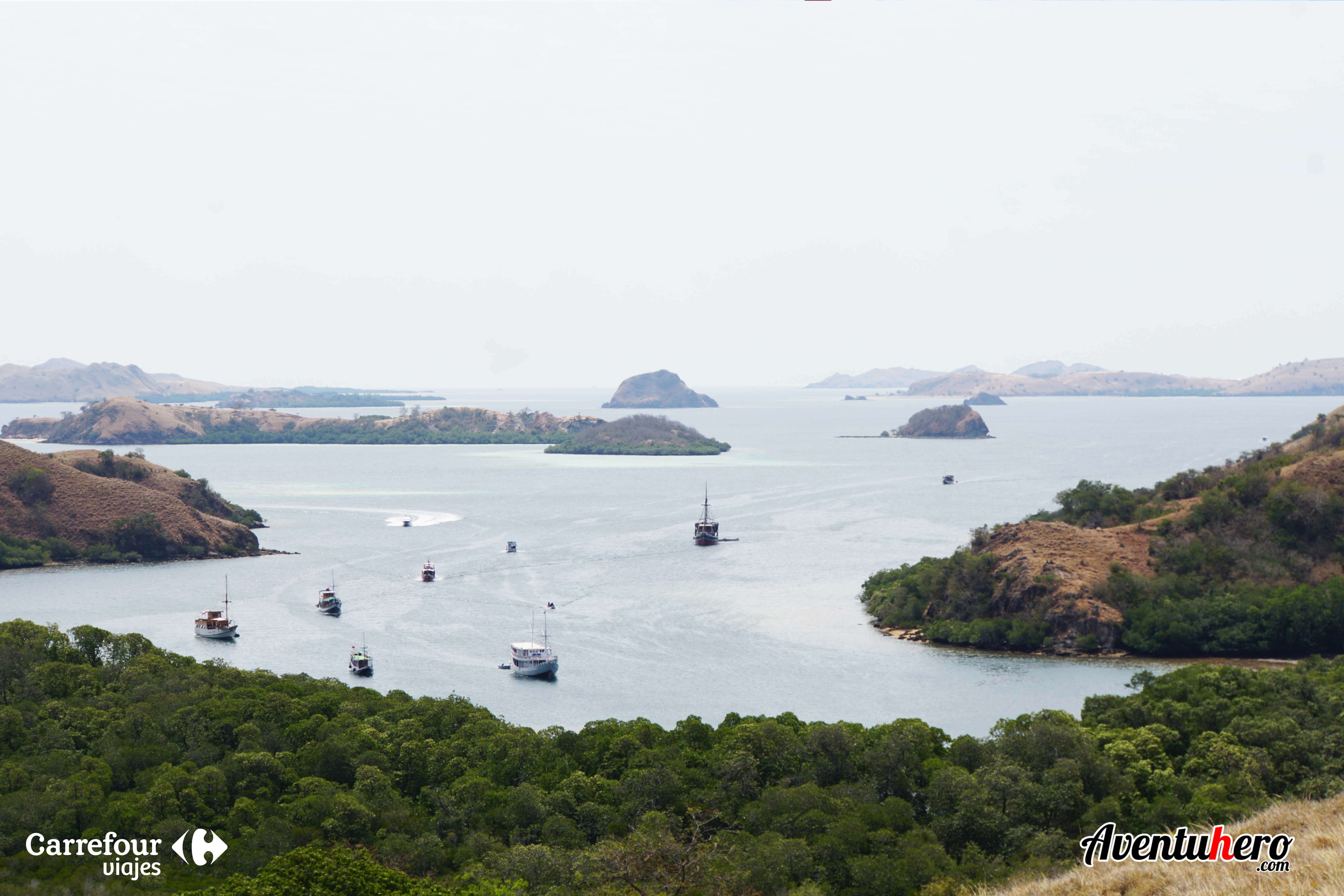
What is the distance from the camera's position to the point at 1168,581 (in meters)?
57.2

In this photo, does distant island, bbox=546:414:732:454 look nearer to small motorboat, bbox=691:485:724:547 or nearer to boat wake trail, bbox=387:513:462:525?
boat wake trail, bbox=387:513:462:525

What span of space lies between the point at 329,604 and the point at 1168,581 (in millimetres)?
47049

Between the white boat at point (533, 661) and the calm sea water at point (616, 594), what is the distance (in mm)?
613

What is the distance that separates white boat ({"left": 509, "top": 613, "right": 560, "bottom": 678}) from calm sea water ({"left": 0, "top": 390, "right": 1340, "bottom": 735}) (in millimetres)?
613

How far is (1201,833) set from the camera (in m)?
20.9

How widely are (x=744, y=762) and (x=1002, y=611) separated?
103 ft

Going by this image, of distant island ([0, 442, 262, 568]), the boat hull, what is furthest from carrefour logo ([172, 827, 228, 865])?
distant island ([0, 442, 262, 568])

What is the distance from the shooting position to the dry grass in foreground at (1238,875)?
16047 mm

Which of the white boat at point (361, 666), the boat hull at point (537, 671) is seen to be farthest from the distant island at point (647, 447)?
the boat hull at point (537, 671)

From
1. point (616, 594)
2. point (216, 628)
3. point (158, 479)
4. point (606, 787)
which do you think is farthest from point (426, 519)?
point (606, 787)

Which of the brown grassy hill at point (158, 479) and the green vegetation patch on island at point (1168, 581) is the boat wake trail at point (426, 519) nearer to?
the brown grassy hill at point (158, 479)

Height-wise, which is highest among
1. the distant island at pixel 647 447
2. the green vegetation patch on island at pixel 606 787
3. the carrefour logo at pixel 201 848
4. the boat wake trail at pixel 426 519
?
the distant island at pixel 647 447

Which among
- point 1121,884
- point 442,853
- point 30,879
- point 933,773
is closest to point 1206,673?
point 933,773

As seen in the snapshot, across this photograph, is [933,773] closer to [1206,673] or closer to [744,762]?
[744,762]
